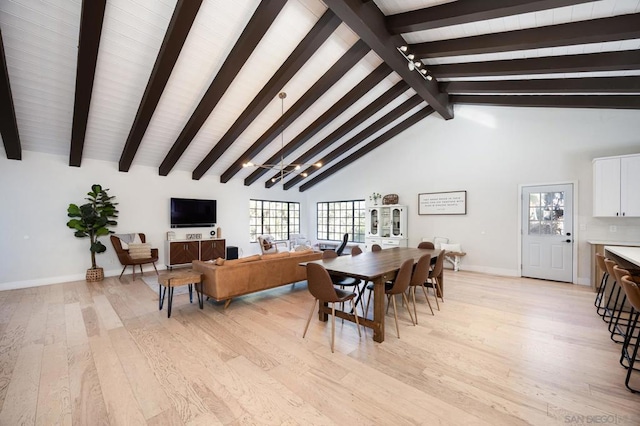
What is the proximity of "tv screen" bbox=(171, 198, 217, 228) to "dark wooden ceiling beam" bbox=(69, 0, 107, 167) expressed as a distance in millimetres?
2657

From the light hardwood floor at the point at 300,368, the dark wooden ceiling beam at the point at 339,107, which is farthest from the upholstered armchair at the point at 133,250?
the dark wooden ceiling beam at the point at 339,107

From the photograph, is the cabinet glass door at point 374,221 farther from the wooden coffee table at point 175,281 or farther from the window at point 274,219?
the wooden coffee table at point 175,281

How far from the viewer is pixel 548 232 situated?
17.9 ft

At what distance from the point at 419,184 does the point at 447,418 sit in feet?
19.9

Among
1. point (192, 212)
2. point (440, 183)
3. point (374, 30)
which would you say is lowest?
point (192, 212)

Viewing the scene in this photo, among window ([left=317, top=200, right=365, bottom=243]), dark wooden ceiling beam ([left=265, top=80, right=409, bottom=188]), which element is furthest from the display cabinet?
window ([left=317, top=200, right=365, bottom=243])

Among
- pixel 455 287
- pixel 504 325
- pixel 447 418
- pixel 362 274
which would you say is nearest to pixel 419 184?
pixel 455 287

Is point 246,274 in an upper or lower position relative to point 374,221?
lower

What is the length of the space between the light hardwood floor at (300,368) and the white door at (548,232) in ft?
6.11

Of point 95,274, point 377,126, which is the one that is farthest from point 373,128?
point 95,274

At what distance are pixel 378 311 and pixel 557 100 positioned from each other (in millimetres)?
5309

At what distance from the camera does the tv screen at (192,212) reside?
706 cm

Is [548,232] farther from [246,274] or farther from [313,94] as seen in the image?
[246,274]

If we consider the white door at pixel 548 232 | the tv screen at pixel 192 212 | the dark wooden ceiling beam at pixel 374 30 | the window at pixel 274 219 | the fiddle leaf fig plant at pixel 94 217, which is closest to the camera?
the dark wooden ceiling beam at pixel 374 30
